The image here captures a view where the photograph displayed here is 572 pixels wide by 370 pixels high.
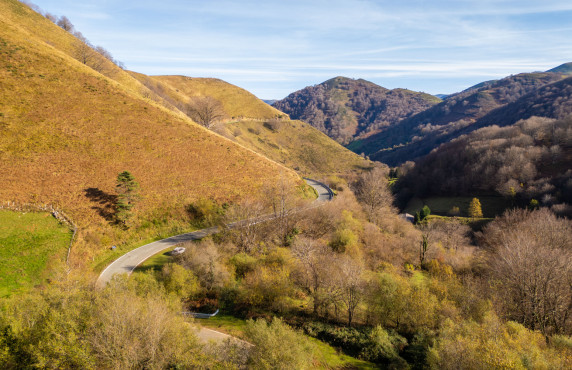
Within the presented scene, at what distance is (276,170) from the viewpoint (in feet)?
195

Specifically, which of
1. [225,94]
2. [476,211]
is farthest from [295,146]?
[476,211]

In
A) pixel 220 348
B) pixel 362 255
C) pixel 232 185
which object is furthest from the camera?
pixel 232 185

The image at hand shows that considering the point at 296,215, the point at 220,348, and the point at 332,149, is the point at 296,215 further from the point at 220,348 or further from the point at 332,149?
the point at 332,149

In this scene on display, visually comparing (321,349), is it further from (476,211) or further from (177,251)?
(476,211)

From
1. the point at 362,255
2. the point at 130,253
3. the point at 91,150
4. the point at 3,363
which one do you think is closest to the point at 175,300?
the point at 3,363

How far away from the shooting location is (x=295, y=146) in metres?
135

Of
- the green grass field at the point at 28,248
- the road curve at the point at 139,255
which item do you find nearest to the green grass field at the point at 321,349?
the road curve at the point at 139,255

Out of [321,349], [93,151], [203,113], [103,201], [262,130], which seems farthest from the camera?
[262,130]

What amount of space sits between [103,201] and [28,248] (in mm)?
11465

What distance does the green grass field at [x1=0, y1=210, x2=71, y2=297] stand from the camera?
995 inches

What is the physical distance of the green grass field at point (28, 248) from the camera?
25.3 metres

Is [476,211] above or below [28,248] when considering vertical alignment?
below

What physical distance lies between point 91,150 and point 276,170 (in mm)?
34455

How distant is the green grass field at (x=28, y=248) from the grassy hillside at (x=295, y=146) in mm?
75749
